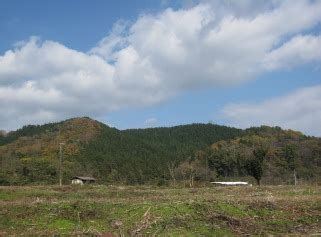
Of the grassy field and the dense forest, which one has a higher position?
the dense forest

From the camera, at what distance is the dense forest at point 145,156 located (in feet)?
293

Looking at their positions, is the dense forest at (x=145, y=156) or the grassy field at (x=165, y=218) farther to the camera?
the dense forest at (x=145, y=156)

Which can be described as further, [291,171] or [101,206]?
[291,171]

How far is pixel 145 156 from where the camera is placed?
458 ft

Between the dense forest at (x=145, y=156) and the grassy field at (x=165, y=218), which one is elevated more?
the dense forest at (x=145, y=156)

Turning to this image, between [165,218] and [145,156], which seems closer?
[165,218]

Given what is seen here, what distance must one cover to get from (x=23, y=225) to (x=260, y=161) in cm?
4808

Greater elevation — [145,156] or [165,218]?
[145,156]

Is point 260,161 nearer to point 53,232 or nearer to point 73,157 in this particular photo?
point 53,232

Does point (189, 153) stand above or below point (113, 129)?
below

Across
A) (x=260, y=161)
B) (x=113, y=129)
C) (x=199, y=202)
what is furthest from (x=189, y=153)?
(x=199, y=202)

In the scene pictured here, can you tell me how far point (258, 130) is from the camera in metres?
142

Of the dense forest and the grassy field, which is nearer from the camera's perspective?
the grassy field

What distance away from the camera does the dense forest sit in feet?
293
